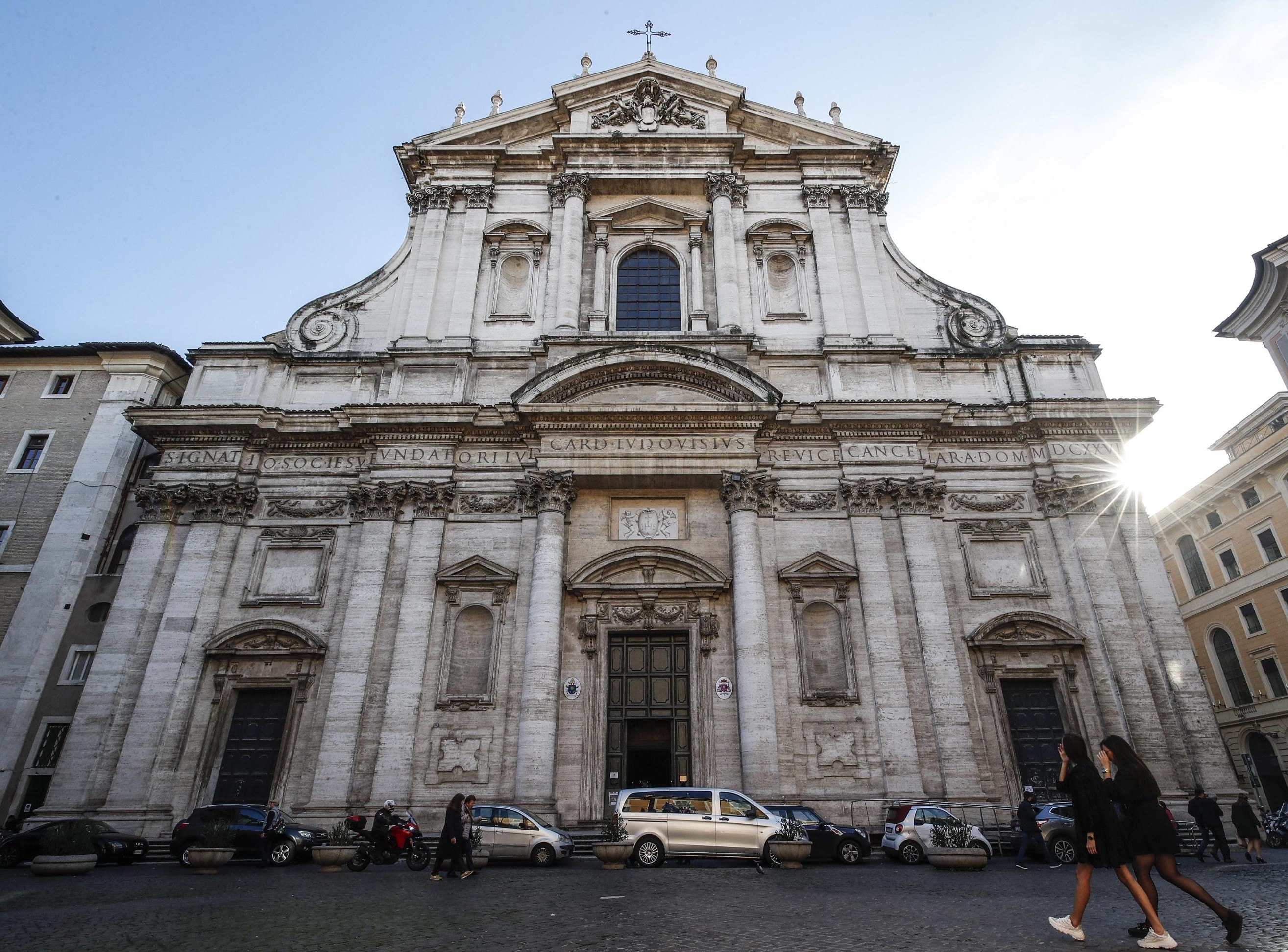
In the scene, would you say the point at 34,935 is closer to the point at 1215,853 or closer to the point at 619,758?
the point at 619,758

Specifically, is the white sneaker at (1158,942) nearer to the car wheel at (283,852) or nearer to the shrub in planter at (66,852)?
the car wheel at (283,852)

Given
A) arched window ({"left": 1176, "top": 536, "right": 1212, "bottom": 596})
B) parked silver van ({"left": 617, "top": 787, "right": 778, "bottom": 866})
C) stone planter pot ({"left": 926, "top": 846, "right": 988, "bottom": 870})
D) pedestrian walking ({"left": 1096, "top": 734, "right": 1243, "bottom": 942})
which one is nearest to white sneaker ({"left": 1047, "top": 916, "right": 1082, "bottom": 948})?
pedestrian walking ({"left": 1096, "top": 734, "right": 1243, "bottom": 942})

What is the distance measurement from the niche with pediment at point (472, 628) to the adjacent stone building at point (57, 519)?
917 centimetres

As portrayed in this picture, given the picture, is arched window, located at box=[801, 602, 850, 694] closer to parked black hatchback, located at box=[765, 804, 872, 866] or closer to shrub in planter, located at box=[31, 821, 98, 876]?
parked black hatchback, located at box=[765, 804, 872, 866]

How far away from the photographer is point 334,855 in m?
12.4

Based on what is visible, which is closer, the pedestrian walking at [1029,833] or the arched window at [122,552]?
the pedestrian walking at [1029,833]

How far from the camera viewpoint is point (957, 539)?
1902cm

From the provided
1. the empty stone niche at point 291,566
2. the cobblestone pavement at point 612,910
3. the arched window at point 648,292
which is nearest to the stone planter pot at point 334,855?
the cobblestone pavement at point 612,910

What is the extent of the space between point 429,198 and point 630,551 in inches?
512

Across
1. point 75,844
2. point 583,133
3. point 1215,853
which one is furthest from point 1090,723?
point 583,133

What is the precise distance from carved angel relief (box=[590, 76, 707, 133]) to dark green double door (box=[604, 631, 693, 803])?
640 inches

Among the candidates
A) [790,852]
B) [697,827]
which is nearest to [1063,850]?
[790,852]

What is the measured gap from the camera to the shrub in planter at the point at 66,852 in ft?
40.1

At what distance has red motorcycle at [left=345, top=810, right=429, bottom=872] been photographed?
12609mm
